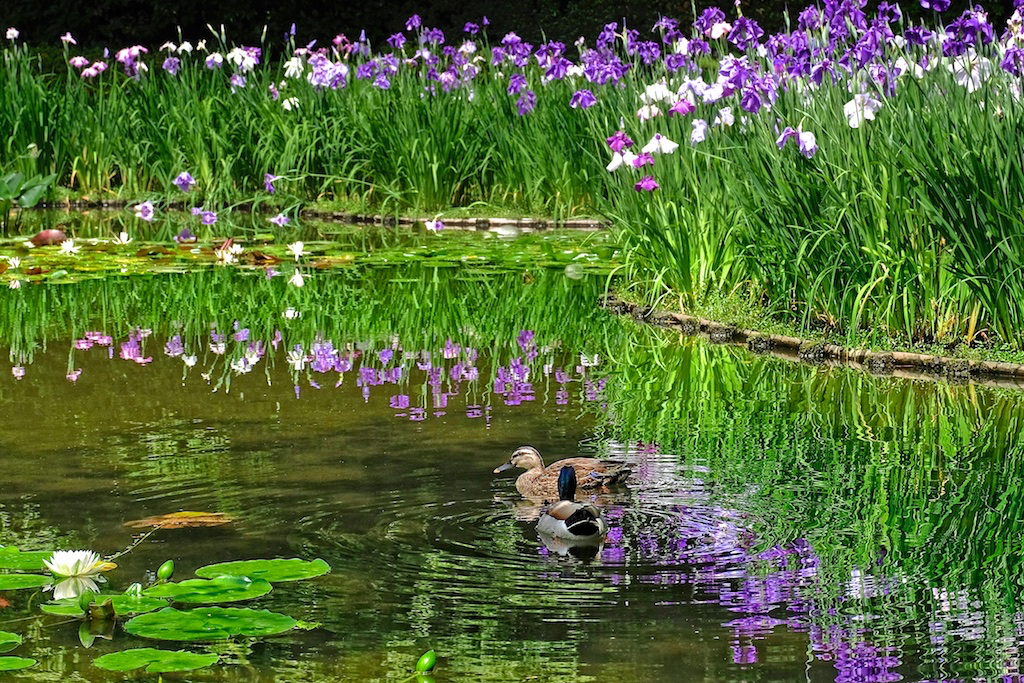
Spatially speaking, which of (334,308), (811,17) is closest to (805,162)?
(811,17)

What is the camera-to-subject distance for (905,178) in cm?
794

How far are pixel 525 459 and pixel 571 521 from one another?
0.77m

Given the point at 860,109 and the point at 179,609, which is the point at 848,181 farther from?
the point at 179,609

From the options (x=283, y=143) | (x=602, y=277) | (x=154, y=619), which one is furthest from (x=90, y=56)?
(x=154, y=619)

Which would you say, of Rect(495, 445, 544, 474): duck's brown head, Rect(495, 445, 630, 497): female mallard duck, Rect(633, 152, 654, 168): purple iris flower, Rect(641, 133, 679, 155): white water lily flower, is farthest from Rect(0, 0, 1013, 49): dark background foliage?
Rect(495, 445, 630, 497): female mallard duck

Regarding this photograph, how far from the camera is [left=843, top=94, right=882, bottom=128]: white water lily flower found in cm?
802

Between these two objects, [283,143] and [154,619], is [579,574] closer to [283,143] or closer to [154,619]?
[154,619]

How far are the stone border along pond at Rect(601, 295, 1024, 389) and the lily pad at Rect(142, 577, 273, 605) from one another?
416 centimetres

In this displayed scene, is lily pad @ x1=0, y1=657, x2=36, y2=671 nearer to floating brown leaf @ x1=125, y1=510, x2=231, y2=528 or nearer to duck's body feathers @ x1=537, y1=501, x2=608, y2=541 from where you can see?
floating brown leaf @ x1=125, y1=510, x2=231, y2=528

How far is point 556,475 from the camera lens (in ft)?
18.2

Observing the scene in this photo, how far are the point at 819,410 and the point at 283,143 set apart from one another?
29.9ft

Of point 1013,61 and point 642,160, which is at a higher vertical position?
point 1013,61

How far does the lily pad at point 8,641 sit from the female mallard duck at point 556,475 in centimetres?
190

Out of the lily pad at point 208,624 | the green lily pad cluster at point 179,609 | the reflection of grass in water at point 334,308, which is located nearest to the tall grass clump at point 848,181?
the reflection of grass in water at point 334,308
